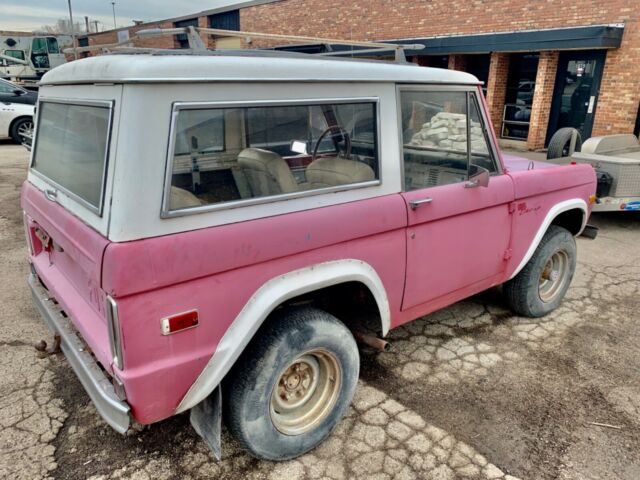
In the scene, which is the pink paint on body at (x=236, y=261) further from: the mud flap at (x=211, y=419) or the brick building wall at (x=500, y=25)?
the brick building wall at (x=500, y=25)

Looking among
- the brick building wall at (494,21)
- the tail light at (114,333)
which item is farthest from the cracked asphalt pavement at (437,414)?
the brick building wall at (494,21)

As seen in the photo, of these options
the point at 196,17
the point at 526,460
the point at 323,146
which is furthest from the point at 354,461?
the point at 196,17

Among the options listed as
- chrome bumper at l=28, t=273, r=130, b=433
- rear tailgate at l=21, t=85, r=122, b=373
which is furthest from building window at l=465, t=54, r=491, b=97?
chrome bumper at l=28, t=273, r=130, b=433

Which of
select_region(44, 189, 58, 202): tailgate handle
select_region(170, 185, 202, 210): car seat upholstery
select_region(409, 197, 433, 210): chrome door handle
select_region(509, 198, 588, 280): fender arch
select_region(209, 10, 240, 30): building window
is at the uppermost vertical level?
select_region(209, 10, 240, 30): building window

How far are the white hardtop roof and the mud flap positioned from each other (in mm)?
1365

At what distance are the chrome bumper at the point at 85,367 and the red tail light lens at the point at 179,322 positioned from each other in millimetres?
372

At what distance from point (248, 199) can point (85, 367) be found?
1098mm

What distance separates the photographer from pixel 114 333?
192 centimetres

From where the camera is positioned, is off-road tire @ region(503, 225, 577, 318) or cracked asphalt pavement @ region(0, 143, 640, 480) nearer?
cracked asphalt pavement @ region(0, 143, 640, 480)

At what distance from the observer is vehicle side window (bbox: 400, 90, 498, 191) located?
2820mm

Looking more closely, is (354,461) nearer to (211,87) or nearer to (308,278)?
(308,278)

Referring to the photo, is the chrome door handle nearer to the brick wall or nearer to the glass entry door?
the glass entry door

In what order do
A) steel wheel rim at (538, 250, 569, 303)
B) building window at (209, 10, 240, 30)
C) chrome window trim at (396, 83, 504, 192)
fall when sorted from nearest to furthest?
chrome window trim at (396, 83, 504, 192)
steel wheel rim at (538, 250, 569, 303)
building window at (209, 10, 240, 30)

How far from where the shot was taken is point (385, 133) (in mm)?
2654
